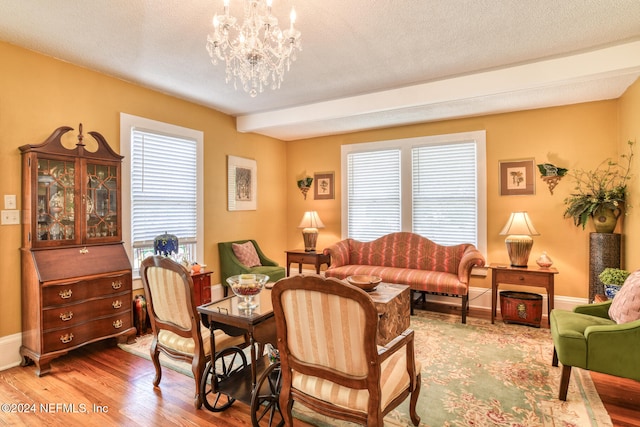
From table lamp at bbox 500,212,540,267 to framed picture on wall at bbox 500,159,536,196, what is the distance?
394mm

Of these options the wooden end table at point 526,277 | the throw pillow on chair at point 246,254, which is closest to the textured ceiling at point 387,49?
the wooden end table at point 526,277

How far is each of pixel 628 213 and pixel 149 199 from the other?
5305 mm

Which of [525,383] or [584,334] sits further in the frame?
[525,383]

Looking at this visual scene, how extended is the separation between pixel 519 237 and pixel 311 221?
2938 mm

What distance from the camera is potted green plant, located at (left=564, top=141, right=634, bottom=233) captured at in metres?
3.65

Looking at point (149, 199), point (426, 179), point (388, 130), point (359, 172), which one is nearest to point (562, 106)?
point (426, 179)

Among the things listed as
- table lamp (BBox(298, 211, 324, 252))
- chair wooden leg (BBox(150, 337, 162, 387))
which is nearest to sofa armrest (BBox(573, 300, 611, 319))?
chair wooden leg (BBox(150, 337, 162, 387))

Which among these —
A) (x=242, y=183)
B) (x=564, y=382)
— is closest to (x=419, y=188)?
(x=242, y=183)

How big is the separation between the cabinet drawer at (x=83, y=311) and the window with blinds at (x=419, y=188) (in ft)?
11.3

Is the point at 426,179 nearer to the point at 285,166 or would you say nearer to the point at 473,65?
the point at 473,65

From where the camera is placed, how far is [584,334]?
2.29 metres

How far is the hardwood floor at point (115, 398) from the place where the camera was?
2.18 meters

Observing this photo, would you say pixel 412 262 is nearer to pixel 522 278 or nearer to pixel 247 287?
pixel 522 278

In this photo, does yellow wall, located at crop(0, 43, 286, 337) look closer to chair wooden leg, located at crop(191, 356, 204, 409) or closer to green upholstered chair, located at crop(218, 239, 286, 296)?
green upholstered chair, located at crop(218, 239, 286, 296)
